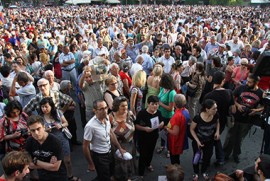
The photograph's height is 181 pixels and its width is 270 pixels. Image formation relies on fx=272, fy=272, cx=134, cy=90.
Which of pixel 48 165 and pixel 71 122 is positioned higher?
pixel 48 165

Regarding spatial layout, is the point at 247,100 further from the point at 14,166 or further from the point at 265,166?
the point at 14,166

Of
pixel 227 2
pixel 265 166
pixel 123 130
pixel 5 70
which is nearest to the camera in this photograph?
pixel 265 166

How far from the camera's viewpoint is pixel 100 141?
3.57m

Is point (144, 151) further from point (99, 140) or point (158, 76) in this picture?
point (158, 76)

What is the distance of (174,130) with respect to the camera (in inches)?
161

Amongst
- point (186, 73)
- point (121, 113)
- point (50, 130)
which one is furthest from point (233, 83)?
point (50, 130)

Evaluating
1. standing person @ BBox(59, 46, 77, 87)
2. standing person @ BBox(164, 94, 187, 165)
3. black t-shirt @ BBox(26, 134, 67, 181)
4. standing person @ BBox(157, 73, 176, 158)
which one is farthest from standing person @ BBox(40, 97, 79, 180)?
standing person @ BBox(59, 46, 77, 87)

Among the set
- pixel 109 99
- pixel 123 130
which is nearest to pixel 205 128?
pixel 123 130

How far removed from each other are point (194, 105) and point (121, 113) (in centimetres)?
263

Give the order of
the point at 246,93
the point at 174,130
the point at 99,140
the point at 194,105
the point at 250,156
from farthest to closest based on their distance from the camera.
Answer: the point at 194,105 < the point at 250,156 < the point at 246,93 < the point at 174,130 < the point at 99,140

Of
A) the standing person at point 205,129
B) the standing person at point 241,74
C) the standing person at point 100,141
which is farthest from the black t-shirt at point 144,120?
the standing person at point 241,74

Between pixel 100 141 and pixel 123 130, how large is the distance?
0.41m

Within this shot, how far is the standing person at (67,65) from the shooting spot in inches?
294

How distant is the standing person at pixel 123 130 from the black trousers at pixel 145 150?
1.04ft
